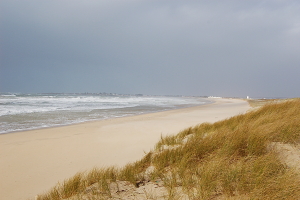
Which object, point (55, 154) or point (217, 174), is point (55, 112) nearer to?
point (55, 154)

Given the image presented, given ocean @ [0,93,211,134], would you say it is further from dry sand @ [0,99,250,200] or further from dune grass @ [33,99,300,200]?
dune grass @ [33,99,300,200]

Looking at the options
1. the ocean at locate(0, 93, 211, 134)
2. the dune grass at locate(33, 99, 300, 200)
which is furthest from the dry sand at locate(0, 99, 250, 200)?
the ocean at locate(0, 93, 211, 134)

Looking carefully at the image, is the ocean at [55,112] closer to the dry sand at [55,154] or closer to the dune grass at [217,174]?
the dry sand at [55,154]

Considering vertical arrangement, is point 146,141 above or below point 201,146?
below

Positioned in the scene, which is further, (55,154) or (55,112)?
(55,112)

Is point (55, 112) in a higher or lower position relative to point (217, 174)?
lower

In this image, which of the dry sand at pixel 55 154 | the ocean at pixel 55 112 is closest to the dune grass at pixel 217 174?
the dry sand at pixel 55 154

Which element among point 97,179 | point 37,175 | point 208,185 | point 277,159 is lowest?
point 37,175

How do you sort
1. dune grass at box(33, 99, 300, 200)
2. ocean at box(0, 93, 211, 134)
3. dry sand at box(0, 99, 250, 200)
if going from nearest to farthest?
dune grass at box(33, 99, 300, 200), dry sand at box(0, 99, 250, 200), ocean at box(0, 93, 211, 134)

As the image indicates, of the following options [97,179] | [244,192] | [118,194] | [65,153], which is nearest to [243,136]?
[244,192]

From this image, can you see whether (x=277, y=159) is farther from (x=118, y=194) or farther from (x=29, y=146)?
(x=29, y=146)

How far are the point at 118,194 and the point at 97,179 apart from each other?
24.9 inches

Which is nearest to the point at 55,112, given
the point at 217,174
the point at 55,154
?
the point at 55,154

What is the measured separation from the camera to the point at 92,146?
6.32 meters
